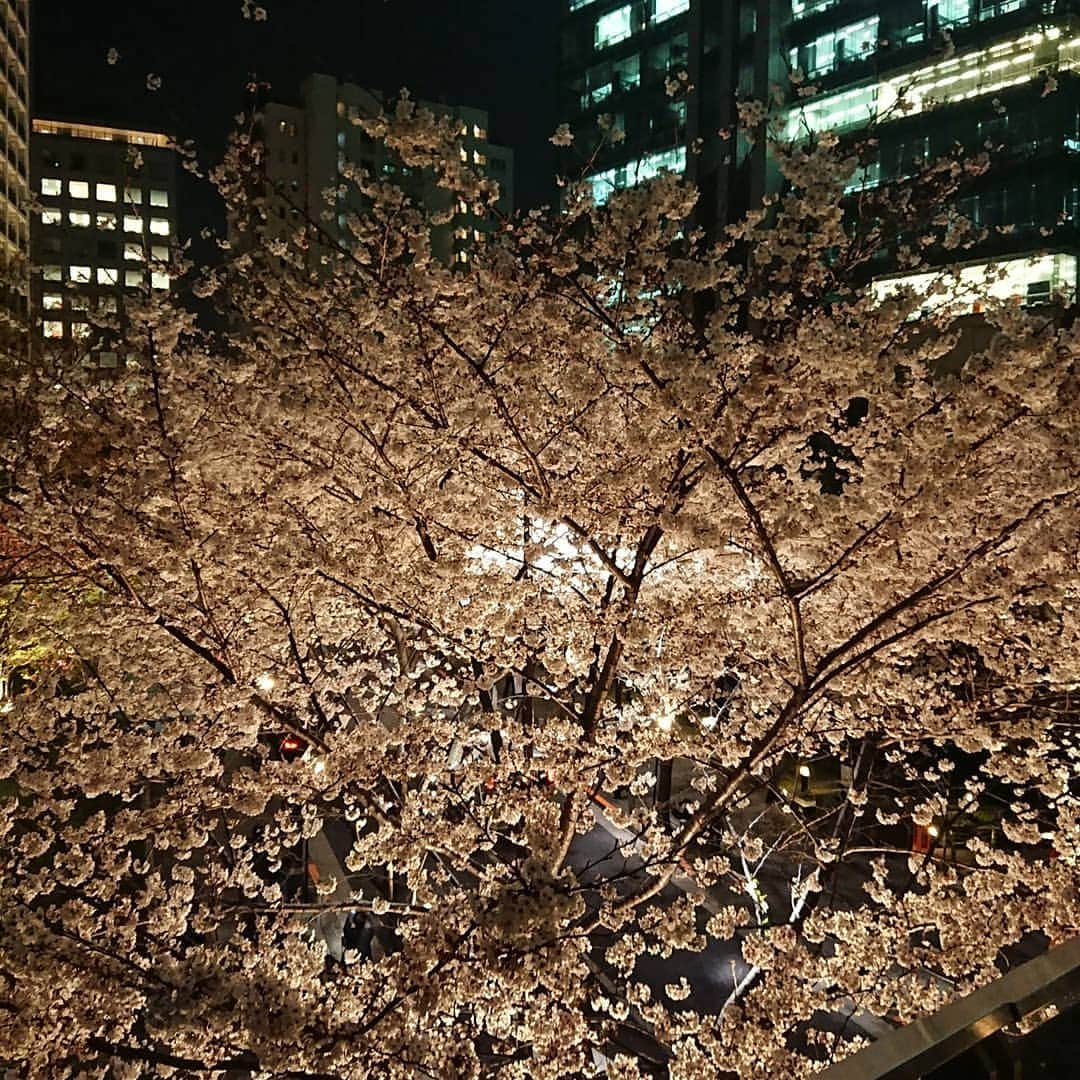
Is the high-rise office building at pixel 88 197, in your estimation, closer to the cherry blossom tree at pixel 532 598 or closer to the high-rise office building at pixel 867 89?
the high-rise office building at pixel 867 89

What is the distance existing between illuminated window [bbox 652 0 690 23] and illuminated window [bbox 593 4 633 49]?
73.0 inches

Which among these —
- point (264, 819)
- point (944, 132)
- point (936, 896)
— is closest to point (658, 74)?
point (944, 132)

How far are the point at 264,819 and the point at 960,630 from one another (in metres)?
12.6

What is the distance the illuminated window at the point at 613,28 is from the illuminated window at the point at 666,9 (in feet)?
6.08

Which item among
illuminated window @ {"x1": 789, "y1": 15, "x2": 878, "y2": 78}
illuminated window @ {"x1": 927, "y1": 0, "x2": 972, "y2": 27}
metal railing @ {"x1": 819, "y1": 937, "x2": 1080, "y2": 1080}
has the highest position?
illuminated window @ {"x1": 789, "y1": 15, "x2": 878, "y2": 78}

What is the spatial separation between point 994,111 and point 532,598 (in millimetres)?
24319

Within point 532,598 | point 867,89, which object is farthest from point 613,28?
point 532,598

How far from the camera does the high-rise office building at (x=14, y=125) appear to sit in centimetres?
5988

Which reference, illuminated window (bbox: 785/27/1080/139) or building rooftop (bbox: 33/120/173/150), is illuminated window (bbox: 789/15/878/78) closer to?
illuminated window (bbox: 785/27/1080/139)

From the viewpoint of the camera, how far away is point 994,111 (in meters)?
24.1

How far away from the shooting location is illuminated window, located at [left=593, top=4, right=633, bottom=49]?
169 feet

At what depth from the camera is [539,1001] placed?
603cm

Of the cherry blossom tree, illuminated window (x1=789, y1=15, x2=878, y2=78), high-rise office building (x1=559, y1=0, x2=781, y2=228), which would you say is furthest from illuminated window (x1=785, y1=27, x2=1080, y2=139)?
the cherry blossom tree

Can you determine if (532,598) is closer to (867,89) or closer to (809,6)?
(867,89)
